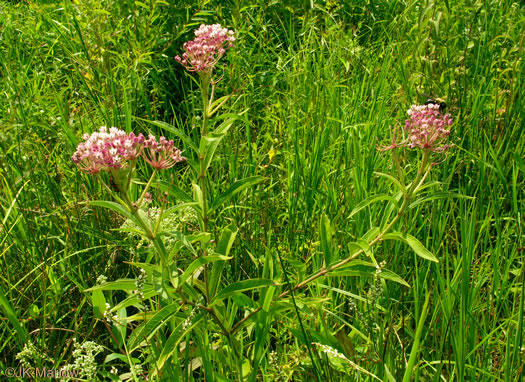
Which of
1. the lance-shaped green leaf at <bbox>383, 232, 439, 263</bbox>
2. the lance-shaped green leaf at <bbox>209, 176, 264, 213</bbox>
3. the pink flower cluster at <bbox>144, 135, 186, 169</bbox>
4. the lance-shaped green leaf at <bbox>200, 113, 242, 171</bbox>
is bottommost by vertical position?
the lance-shaped green leaf at <bbox>383, 232, 439, 263</bbox>

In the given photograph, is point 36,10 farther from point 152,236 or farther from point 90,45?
point 152,236

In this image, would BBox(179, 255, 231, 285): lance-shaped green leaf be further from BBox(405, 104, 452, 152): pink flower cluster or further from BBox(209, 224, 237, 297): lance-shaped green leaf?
BBox(405, 104, 452, 152): pink flower cluster

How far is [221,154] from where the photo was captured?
8.03 feet

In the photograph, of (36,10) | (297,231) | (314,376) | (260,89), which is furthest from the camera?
(36,10)

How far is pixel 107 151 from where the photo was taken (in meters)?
1.11

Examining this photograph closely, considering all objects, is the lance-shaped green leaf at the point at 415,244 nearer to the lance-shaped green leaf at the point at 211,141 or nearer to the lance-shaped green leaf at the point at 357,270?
the lance-shaped green leaf at the point at 357,270

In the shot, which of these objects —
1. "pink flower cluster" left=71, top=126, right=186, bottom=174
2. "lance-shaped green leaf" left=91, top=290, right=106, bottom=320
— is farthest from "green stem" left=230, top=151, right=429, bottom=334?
"pink flower cluster" left=71, top=126, right=186, bottom=174

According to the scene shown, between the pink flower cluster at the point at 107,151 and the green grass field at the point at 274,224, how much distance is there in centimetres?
5


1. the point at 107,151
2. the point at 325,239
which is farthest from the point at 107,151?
the point at 325,239

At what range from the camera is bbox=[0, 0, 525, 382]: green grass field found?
1387 millimetres

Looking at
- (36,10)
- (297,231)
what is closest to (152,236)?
(297,231)

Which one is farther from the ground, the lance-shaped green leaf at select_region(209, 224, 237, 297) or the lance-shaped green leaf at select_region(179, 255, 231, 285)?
the lance-shaped green leaf at select_region(179, 255, 231, 285)

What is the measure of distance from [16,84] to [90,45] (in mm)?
395

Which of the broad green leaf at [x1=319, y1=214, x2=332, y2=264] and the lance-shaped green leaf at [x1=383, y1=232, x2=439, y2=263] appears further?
the broad green leaf at [x1=319, y1=214, x2=332, y2=264]
